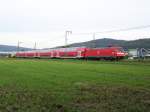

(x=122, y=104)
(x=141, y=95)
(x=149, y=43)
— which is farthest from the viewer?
(x=149, y=43)

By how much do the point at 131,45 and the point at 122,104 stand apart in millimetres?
124064

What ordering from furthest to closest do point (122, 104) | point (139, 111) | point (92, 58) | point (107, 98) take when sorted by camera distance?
point (92, 58), point (107, 98), point (122, 104), point (139, 111)

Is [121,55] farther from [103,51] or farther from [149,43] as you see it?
[149,43]

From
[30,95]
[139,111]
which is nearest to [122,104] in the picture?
[139,111]

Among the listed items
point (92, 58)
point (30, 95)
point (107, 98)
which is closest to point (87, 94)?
point (107, 98)

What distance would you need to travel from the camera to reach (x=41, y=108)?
10617mm

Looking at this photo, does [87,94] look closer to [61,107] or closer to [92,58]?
[61,107]

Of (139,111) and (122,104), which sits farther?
(122,104)

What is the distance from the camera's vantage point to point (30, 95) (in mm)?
13219

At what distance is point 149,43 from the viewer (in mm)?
131500

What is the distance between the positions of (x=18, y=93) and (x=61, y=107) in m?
3.40

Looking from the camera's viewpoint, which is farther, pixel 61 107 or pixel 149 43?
pixel 149 43

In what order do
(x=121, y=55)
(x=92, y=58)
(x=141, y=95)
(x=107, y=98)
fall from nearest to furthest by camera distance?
(x=107, y=98), (x=141, y=95), (x=121, y=55), (x=92, y=58)

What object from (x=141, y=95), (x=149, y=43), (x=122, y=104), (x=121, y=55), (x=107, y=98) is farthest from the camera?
(x=149, y=43)
